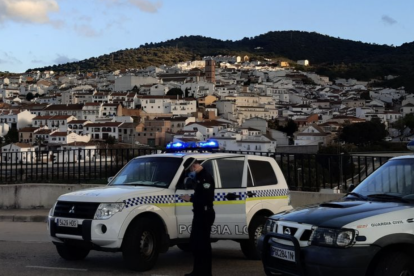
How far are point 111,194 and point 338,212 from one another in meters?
3.48

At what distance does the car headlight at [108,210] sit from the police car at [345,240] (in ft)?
7.54

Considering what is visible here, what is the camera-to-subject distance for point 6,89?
7643 inches

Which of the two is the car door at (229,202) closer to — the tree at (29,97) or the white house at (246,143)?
the white house at (246,143)

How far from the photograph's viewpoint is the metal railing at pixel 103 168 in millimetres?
14438

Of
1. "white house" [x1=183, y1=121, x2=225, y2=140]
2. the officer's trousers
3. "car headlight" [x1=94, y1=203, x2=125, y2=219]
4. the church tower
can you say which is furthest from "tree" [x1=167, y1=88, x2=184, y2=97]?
the officer's trousers

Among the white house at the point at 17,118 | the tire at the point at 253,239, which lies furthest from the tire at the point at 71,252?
the white house at the point at 17,118

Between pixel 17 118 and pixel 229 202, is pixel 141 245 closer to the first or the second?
pixel 229 202

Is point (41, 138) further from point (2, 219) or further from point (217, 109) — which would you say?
point (2, 219)

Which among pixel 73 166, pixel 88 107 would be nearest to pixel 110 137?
pixel 88 107

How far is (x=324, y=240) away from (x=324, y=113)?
130575 millimetres

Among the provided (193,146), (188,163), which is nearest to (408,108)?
(193,146)

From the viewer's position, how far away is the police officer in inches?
307

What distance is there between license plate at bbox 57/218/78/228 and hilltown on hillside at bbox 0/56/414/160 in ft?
198

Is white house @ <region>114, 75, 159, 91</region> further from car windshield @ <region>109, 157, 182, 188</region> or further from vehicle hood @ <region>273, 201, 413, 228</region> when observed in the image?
vehicle hood @ <region>273, 201, 413, 228</region>
